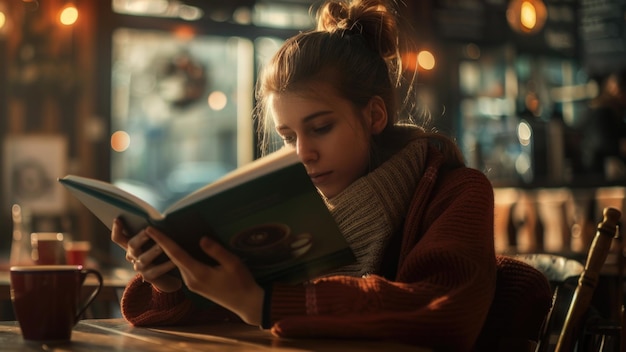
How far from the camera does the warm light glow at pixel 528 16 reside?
654cm

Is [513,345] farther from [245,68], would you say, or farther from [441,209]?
[245,68]

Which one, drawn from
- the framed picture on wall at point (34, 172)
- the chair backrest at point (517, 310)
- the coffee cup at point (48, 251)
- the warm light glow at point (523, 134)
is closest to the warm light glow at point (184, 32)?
the framed picture on wall at point (34, 172)

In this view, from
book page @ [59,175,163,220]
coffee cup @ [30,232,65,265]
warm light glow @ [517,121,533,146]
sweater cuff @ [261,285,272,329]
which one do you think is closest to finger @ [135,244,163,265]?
book page @ [59,175,163,220]

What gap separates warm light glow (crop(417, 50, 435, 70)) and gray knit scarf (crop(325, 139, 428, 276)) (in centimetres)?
642

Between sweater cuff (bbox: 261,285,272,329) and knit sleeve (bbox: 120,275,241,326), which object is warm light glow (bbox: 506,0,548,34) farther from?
sweater cuff (bbox: 261,285,272,329)

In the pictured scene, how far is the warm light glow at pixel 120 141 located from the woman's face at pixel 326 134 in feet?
19.7

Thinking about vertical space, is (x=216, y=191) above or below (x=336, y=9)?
below

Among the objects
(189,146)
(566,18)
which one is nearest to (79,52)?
(189,146)

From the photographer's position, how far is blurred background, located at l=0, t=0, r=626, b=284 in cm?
662

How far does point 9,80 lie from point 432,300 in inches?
258

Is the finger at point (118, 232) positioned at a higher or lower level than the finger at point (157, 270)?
higher

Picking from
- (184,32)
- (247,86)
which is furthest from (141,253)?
(247,86)

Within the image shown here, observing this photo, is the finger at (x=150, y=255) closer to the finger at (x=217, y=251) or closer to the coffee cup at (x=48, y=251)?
the finger at (x=217, y=251)

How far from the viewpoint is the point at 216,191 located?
1262 millimetres
